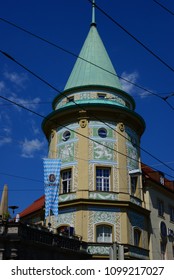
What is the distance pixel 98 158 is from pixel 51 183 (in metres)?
4.35

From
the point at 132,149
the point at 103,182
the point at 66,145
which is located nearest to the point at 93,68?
the point at 66,145

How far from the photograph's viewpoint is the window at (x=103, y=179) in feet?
111

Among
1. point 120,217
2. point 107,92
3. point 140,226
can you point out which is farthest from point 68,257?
point 107,92

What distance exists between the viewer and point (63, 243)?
28469 millimetres

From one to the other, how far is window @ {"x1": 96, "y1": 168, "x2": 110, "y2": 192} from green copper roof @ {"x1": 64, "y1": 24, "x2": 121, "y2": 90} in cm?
788

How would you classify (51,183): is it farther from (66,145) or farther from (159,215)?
(159,215)

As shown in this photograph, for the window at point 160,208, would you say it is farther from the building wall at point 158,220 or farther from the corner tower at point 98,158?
the corner tower at point 98,158

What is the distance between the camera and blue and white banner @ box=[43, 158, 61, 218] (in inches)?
1272

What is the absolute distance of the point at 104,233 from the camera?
3253 centimetres

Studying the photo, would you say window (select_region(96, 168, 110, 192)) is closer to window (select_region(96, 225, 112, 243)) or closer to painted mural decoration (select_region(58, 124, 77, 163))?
painted mural decoration (select_region(58, 124, 77, 163))

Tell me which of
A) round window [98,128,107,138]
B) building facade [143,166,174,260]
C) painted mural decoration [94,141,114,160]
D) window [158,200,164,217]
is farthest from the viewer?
window [158,200,164,217]

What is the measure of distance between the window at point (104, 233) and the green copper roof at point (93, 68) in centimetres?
1246

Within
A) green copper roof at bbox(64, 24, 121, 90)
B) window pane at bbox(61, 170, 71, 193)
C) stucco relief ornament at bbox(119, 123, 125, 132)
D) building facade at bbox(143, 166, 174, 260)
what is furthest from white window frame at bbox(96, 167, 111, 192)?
green copper roof at bbox(64, 24, 121, 90)

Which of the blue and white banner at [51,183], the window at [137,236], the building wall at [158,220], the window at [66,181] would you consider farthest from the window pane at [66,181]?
the building wall at [158,220]
